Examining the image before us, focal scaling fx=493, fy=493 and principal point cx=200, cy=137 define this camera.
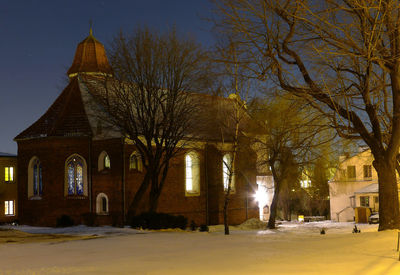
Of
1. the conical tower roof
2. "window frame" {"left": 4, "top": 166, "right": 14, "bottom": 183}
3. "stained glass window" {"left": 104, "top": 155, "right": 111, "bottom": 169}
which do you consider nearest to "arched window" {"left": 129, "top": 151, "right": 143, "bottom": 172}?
"stained glass window" {"left": 104, "top": 155, "right": 111, "bottom": 169}

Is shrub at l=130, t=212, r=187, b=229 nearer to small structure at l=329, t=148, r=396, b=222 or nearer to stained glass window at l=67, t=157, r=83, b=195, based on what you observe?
stained glass window at l=67, t=157, r=83, b=195

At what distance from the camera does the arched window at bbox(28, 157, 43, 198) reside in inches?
1235

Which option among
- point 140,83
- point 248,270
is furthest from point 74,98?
point 248,270

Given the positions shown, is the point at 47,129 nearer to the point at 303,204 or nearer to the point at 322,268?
the point at 322,268

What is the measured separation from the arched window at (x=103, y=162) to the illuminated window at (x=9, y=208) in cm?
1052

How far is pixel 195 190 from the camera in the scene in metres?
35.2

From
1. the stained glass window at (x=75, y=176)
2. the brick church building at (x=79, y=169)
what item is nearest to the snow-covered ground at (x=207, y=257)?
the brick church building at (x=79, y=169)

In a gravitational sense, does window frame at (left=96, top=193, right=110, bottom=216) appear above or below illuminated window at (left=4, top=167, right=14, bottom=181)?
below

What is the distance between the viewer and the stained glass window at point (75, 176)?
99.5ft

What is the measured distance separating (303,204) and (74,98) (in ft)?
143

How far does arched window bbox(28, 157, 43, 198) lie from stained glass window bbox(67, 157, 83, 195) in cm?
221

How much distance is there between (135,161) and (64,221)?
18.2ft

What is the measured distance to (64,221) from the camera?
94.9 ft

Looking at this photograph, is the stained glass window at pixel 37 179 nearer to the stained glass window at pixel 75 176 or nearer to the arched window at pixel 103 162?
the stained glass window at pixel 75 176
